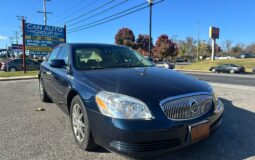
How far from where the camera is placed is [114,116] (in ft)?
8.95

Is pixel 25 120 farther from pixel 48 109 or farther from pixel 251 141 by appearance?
pixel 251 141

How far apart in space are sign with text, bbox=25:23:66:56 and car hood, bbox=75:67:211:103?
57.4ft

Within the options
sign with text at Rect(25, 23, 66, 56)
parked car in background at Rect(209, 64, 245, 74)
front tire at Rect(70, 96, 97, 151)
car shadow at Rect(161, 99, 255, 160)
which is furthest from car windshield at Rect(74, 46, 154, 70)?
parked car in background at Rect(209, 64, 245, 74)

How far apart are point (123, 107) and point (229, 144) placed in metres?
1.82

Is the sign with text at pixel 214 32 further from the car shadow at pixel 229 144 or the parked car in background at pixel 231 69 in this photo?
the car shadow at pixel 229 144

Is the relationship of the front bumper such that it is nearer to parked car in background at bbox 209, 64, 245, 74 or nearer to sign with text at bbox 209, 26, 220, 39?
parked car in background at bbox 209, 64, 245, 74

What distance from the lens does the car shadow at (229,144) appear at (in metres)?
3.19

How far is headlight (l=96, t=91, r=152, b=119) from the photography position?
270cm

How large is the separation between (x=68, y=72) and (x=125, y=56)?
1184 mm

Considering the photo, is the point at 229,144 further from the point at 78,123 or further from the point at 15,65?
the point at 15,65

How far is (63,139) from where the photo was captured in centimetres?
387

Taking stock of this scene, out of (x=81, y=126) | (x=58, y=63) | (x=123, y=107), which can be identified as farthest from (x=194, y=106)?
(x=58, y=63)

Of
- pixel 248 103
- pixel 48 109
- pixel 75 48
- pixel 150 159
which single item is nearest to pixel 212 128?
pixel 150 159

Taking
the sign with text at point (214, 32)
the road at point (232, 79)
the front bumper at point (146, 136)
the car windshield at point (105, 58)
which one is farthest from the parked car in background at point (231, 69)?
the front bumper at point (146, 136)
